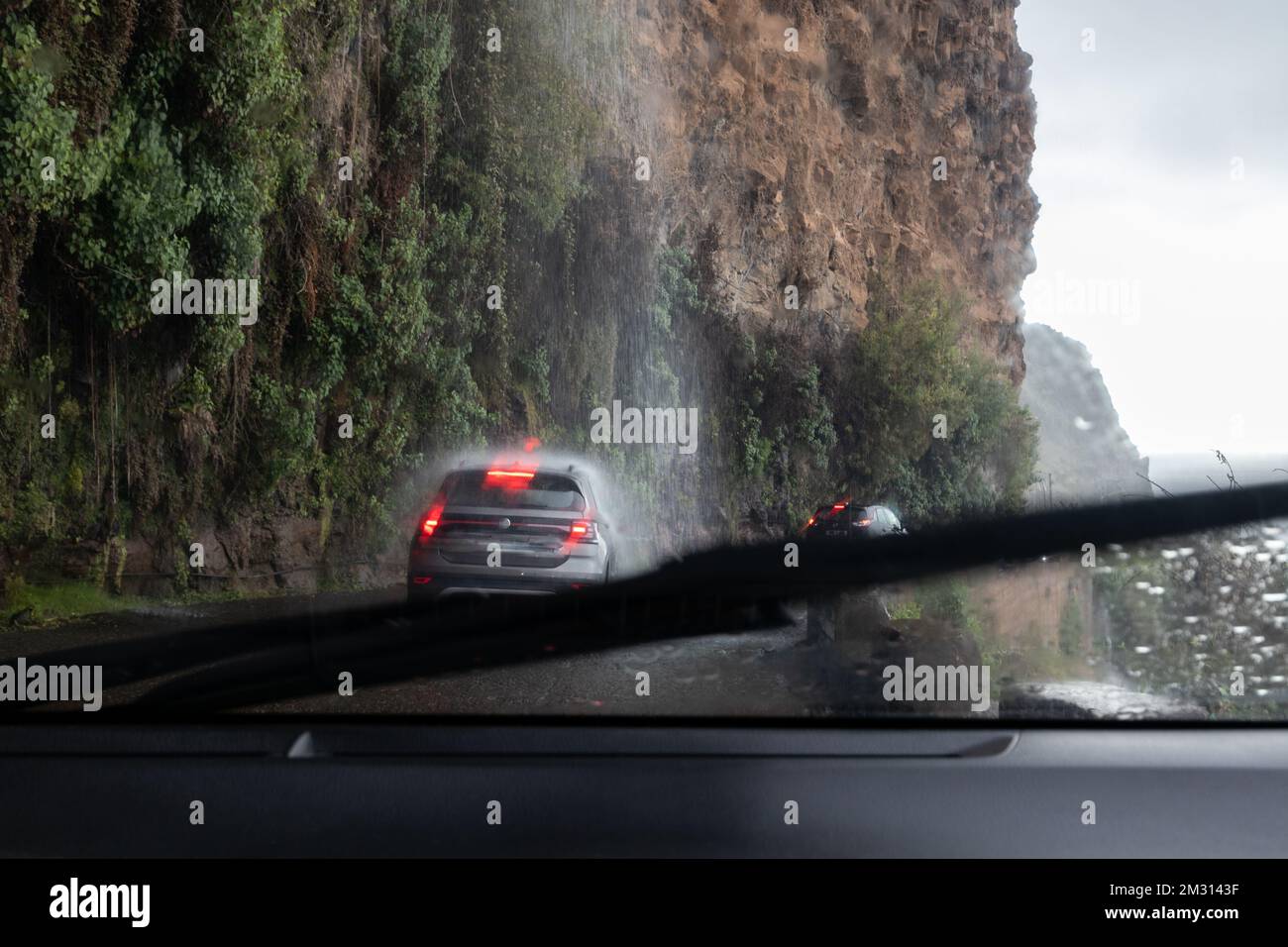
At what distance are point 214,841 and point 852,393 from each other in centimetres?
3129

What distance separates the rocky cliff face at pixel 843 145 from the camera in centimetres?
2916

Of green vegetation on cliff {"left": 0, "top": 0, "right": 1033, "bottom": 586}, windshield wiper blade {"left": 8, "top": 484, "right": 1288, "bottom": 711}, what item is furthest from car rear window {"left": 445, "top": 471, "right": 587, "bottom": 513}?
windshield wiper blade {"left": 8, "top": 484, "right": 1288, "bottom": 711}

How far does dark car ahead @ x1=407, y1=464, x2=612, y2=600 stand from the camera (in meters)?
4.38

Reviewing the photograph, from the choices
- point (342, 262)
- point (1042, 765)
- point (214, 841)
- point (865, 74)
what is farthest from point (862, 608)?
point (865, 74)

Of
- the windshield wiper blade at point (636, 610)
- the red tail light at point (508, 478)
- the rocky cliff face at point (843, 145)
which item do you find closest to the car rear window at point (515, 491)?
the red tail light at point (508, 478)

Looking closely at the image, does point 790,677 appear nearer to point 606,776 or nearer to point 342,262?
point 606,776

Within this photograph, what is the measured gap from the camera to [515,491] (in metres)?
6.11

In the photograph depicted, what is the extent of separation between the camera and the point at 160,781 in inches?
82.0

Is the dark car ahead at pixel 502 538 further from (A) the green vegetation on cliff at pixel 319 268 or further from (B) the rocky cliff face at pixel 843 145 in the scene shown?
(B) the rocky cliff face at pixel 843 145

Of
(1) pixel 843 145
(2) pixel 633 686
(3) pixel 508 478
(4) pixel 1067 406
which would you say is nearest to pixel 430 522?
(3) pixel 508 478

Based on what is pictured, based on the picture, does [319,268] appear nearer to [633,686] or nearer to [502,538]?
[502,538]

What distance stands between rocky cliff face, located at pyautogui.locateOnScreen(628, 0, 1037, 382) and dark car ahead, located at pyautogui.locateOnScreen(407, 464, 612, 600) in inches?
699

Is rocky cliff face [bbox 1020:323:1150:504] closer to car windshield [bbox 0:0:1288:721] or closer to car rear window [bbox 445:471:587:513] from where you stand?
car windshield [bbox 0:0:1288:721]

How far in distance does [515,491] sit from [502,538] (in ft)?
3.57
